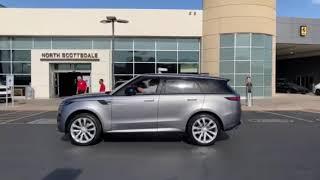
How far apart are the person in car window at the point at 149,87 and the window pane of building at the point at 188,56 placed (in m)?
27.2

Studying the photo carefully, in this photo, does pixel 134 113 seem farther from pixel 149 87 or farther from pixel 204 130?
pixel 204 130

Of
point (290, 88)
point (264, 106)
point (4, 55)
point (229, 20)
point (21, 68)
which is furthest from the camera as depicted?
point (290, 88)

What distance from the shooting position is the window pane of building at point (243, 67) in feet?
121

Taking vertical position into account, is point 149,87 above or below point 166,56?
below

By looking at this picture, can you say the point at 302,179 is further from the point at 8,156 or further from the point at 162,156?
the point at 8,156

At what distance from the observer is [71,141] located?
11.6m

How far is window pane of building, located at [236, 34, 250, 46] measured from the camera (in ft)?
121

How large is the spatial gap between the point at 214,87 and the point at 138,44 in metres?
27.3

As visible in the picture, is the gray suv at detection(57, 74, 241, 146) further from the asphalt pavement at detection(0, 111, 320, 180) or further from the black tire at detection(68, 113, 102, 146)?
the asphalt pavement at detection(0, 111, 320, 180)

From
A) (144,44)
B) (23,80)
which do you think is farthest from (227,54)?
(23,80)

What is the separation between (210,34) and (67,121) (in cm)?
2706

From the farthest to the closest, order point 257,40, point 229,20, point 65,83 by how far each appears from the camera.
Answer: point 65,83 < point 257,40 < point 229,20

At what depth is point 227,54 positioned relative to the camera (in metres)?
37.2

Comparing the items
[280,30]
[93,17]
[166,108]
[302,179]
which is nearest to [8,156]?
[166,108]
